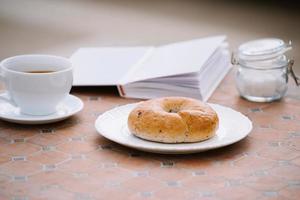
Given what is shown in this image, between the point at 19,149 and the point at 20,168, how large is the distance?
0.27ft

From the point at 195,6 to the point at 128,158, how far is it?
223cm

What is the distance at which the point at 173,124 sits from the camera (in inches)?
42.5

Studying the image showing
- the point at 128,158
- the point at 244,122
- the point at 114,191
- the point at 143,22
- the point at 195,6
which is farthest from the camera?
the point at 195,6

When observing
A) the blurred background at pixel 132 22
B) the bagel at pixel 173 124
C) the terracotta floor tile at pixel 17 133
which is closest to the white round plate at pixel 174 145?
the bagel at pixel 173 124

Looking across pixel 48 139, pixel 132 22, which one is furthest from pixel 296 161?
pixel 132 22

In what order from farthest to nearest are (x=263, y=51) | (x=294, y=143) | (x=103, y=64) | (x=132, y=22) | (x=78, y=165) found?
(x=132, y=22) → (x=103, y=64) → (x=263, y=51) → (x=294, y=143) → (x=78, y=165)

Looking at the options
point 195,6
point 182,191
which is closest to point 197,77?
point 182,191

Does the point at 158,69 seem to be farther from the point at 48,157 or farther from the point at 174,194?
the point at 174,194

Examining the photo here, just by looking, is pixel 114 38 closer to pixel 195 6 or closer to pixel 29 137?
pixel 195 6

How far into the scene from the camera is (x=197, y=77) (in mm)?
1363

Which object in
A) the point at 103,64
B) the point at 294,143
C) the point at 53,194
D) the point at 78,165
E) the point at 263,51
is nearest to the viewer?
the point at 53,194

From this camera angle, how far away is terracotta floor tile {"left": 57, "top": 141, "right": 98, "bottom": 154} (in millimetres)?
1103

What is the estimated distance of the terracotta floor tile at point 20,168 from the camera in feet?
3.32

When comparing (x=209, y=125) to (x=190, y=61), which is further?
(x=190, y=61)
